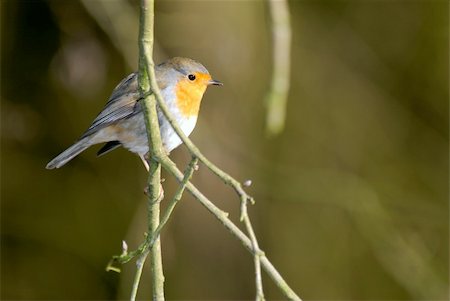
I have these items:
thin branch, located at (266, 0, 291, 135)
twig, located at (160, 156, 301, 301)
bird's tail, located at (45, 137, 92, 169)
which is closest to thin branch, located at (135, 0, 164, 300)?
twig, located at (160, 156, 301, 301)

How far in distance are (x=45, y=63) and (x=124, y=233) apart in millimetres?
1149

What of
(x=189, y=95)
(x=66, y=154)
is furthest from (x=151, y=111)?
(x=66, y=154)

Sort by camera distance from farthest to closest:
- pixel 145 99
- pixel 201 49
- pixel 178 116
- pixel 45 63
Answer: pixel 45 63
pixel 201 49
pixel 178 116
pixel 145 99

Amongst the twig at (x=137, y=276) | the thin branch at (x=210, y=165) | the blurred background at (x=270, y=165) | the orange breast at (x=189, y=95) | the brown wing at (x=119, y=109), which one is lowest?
the twig at (x=137, y=276)

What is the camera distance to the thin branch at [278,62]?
2.75 m

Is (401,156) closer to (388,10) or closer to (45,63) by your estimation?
(388,10)

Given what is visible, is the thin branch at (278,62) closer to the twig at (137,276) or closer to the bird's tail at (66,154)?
the bird's tail at (66,154)

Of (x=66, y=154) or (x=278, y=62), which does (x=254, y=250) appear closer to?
(x=278, y=62)

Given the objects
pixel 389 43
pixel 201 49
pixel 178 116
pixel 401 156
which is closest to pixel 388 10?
pixel 389 43

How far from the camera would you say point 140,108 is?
319 cm

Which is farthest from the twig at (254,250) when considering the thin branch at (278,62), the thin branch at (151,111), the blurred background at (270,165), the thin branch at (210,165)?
the blurred background at (270,165)

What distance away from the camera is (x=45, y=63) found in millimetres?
4547

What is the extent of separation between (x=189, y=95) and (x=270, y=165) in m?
1.37

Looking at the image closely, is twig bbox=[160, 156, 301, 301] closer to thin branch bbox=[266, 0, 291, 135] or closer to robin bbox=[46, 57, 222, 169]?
thin branch bbox=[266, 0, 291, 135]
